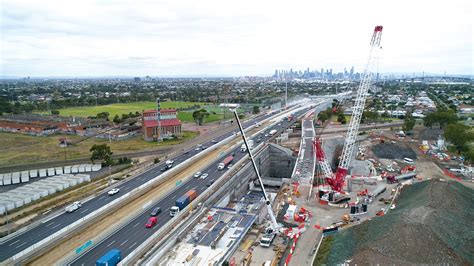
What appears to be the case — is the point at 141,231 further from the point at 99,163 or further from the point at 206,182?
the point at 99,163

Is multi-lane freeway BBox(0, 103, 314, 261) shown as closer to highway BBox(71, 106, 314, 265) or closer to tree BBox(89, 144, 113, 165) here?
highway BBox(71, 106, 314, 265)

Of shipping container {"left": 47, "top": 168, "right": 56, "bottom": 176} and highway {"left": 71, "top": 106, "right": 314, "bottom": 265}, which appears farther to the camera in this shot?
shipping container {"left": 47, "top": 168, "right": 56, "bottom": 176}

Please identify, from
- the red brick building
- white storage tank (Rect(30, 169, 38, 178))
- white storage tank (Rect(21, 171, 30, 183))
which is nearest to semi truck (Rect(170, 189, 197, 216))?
white storage tank (Rect(21, 171, 30, 183))

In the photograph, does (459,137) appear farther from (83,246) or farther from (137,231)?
(83,246)

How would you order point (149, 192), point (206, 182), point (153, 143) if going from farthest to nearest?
point (153, 143) < point (206, 182) < point (149, 192)

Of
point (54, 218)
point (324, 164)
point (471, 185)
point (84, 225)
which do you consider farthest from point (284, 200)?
point (471, 185)

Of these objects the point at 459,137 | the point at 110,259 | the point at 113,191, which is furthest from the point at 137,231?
the point at 459,137
